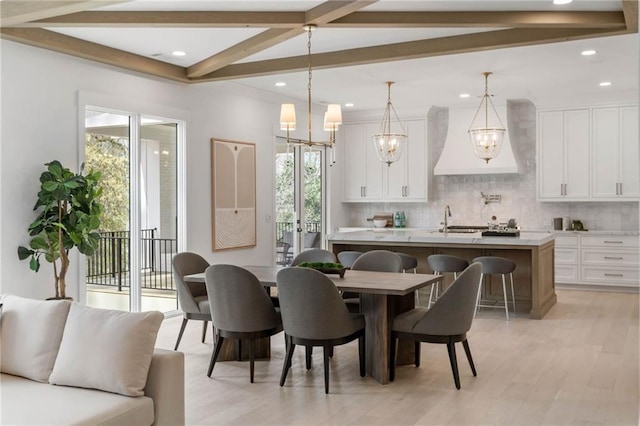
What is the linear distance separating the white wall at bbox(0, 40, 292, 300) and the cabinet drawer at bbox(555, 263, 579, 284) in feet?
16.0

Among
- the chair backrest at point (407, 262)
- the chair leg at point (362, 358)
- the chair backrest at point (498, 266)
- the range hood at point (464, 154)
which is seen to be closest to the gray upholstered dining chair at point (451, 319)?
the chair leg at point (362, 358)

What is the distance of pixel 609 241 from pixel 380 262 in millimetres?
4522

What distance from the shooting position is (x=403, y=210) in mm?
10492

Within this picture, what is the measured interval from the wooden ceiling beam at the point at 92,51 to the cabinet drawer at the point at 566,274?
5.67 m

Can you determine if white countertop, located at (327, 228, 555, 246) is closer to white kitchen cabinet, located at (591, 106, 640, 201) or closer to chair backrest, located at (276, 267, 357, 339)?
white kitchen cabinet, located at (591, 106, 640, 201)

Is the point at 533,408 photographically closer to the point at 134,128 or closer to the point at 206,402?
the point at 206,402

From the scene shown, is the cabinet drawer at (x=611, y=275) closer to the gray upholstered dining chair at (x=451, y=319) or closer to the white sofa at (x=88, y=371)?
the gray upholstered dining chair at (x=451, y=319)

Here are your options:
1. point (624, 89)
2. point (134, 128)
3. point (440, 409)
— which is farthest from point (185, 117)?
point (624, 89)

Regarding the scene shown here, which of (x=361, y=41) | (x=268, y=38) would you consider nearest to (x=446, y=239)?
(x=361, y=41)

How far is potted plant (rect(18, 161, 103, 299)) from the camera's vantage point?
17.3ft

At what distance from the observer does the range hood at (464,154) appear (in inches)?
361

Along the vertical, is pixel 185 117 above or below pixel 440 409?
above

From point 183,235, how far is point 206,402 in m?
3.40

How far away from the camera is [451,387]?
4.36 meters
